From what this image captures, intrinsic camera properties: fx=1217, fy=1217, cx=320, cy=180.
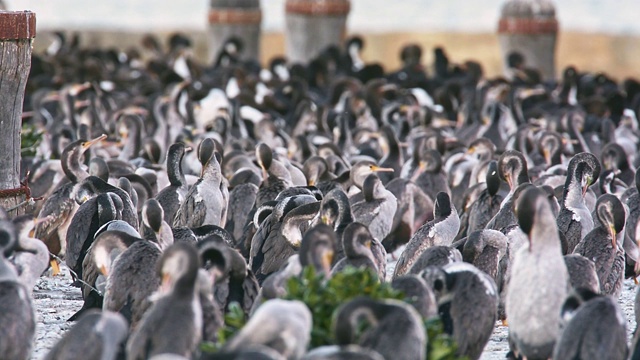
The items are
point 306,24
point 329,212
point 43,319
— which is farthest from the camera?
point 306,24

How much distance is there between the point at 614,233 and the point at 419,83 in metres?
14.4

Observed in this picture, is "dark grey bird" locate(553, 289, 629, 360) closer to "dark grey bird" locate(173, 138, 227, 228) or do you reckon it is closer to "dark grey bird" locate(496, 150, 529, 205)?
"dark grey bird" locate(496, 150, 529, 205)

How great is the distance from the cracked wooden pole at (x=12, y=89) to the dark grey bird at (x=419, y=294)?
14.0 ft

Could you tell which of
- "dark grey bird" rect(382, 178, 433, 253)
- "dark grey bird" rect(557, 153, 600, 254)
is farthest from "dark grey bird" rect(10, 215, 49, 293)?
"dark grey bird" rect(382, 178, 433, 253)

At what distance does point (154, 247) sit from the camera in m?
7.84

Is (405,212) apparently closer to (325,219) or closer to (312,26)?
(325,219)

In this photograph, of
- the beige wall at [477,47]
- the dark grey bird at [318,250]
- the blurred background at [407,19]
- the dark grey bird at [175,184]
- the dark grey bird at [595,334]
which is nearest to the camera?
the dark grey bird at [595,334]

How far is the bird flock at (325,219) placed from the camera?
6.17 metres

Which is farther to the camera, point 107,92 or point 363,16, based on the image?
point 363,16

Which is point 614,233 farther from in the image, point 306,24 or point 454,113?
point 306,24

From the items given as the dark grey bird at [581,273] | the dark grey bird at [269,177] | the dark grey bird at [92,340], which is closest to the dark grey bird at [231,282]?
the dark grey bird at [92,340]

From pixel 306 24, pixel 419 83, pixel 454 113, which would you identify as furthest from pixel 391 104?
pixel 306 24

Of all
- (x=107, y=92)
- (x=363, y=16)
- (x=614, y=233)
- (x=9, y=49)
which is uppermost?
(x=9, y=49)

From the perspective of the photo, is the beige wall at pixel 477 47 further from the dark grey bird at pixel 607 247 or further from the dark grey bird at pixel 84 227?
the dark grey bird at pixel 607 247
